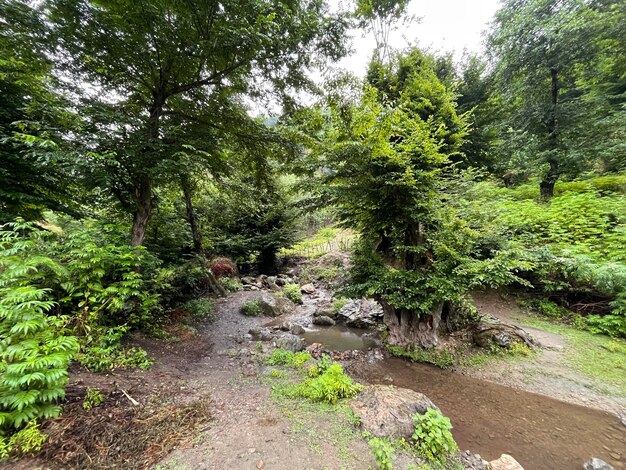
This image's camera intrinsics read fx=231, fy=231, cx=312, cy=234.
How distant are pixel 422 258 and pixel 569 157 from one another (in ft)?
25.7

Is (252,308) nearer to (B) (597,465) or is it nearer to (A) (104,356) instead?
(A) (104,356)

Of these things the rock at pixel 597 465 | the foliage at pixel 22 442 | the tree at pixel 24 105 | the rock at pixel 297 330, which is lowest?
the rock at pixel 297 330

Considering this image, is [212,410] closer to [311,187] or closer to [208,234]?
[311,187]

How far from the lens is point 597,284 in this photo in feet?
18.2

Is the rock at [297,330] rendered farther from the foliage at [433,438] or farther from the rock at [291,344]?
the foliage at [433,438]

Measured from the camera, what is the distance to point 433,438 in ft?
8.73

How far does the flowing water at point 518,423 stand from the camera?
122 inches

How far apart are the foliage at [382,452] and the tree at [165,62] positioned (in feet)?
17.3

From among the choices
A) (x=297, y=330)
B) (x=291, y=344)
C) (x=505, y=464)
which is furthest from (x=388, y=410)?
(x=297, y=330)

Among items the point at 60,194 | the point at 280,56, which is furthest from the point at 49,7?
the point at 280,56

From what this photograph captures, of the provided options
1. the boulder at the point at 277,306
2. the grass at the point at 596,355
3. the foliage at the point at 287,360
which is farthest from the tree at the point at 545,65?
the boulder at the point at 277,306

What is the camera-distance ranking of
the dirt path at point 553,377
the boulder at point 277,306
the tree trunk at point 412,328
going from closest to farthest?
the dirt path at point 553,377, the tree trunk at point 412,328, the boulder at point 277,306

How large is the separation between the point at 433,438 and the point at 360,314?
5845 mm

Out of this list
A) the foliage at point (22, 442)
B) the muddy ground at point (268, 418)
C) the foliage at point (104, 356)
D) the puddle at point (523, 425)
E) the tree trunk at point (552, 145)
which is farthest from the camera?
the tree trunk at point (552, 145)
